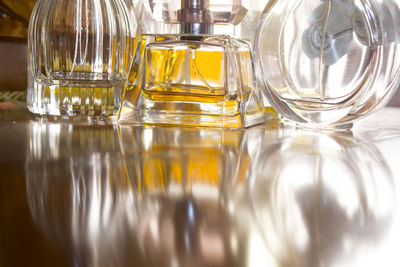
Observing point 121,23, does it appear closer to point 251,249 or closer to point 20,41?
point 20,41

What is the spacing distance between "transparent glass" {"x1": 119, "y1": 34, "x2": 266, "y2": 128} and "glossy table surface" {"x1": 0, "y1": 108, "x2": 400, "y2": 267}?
0.10 metres

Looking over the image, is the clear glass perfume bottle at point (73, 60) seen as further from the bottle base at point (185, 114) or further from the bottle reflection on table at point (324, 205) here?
the bottle reflection on table at point (324, 205)

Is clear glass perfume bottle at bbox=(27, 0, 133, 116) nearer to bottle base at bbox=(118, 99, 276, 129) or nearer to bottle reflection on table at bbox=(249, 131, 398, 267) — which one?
bottle base at bbox=(118, 99, 276, 129)

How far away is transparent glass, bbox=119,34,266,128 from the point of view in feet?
1.77

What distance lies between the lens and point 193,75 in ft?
1.93

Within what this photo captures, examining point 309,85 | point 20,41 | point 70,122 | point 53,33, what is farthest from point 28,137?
point 20,41

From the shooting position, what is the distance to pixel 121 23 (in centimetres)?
64

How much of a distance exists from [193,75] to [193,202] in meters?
0.38

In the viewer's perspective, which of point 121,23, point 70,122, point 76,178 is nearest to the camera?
point 76,178

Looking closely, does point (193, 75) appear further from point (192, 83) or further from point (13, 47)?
point (13, 47)

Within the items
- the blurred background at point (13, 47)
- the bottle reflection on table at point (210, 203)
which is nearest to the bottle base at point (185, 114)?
the bottle reflection on table at point (210, 203)

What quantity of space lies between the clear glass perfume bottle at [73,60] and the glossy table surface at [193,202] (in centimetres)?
17

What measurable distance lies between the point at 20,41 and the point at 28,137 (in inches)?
18.1

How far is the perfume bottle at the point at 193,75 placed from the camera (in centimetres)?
54
